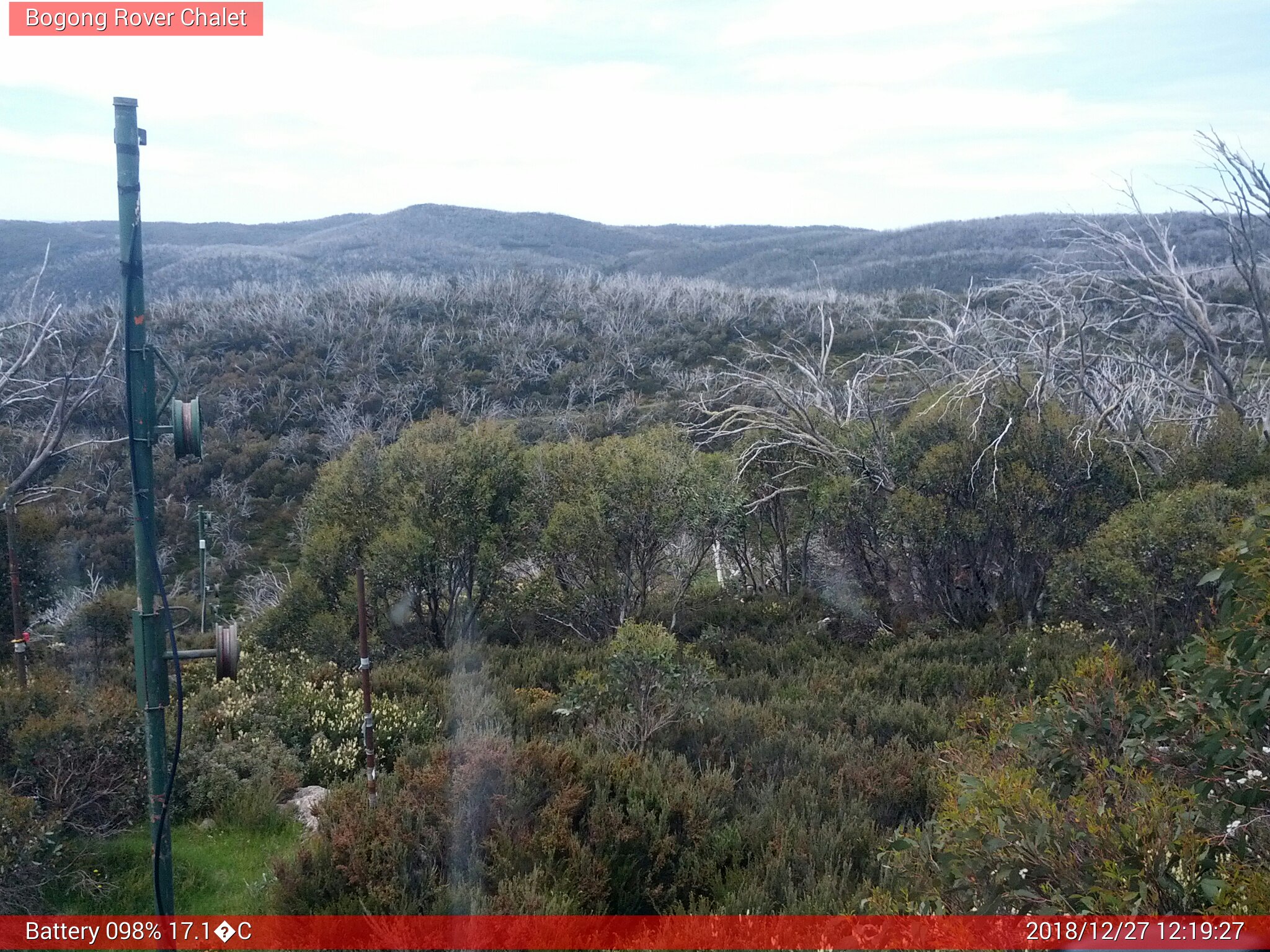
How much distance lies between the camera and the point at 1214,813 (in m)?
3.25

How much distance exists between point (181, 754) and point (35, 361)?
2439 centimetres

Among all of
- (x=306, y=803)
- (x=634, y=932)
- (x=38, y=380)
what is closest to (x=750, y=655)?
(x=306, y=803)

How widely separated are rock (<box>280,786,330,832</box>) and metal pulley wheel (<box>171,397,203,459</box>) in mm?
3185

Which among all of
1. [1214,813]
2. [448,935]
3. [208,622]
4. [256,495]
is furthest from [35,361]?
[1214,813]

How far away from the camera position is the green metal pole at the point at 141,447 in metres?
3.29

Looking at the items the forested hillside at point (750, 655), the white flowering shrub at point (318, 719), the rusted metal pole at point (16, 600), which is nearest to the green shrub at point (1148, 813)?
the forested hillside at point (750, 655)

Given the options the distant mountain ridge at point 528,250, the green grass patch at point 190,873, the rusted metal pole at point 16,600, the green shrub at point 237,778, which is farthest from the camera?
Answer: the distant mountain ridge at point 528,250

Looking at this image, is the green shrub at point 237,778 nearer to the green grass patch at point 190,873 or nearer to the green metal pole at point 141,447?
the green grass patch at point 190,873

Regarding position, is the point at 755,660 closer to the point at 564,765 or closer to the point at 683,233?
the point at 564,765

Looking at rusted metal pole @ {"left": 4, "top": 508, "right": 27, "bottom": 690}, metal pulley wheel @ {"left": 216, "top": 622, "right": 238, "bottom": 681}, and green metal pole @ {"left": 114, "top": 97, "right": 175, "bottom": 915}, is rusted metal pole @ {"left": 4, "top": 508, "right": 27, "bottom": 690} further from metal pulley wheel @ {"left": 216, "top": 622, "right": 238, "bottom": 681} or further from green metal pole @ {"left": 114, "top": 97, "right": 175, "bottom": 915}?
metal pulley wheel @ {"left": 216, "top": 622, "right": 238, "bottom": 681}

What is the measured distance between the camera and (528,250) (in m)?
65.9

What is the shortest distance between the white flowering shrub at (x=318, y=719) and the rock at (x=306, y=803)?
16 centimetres

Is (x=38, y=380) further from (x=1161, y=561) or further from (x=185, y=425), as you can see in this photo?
(x=1161, y=561)

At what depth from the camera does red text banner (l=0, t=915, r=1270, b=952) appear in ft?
9.25
